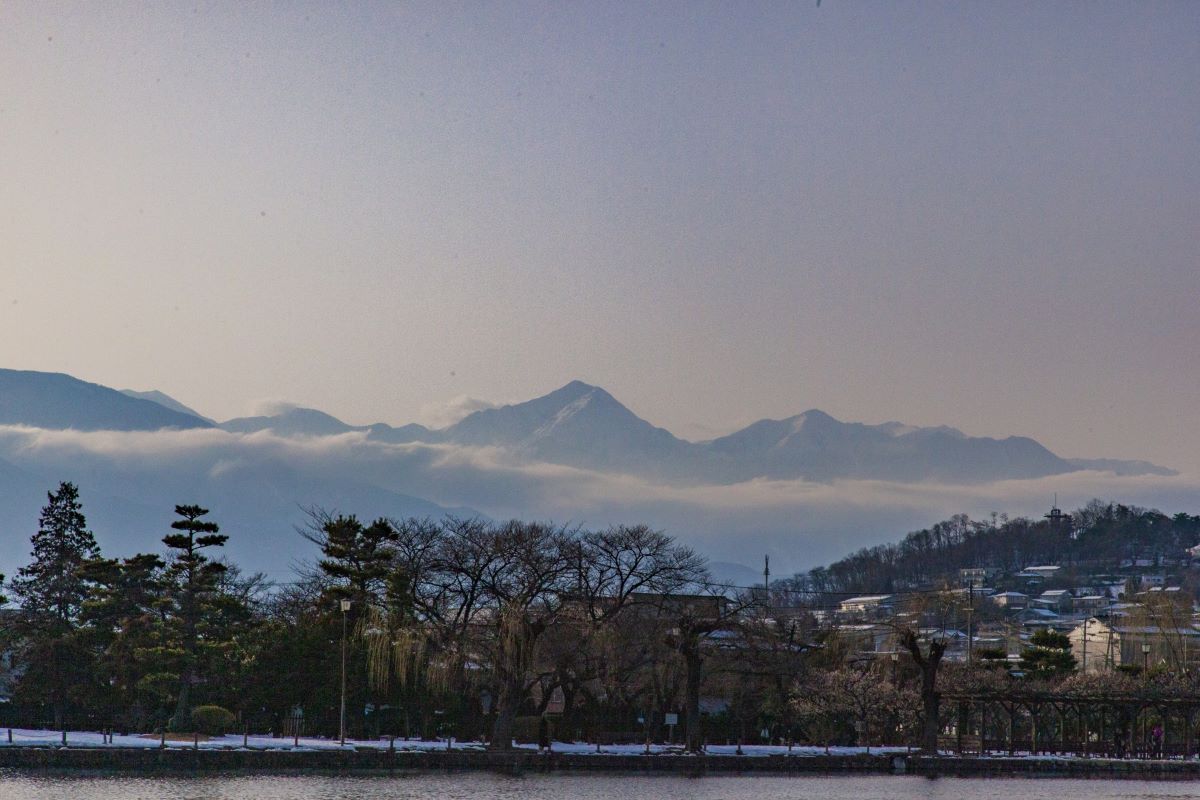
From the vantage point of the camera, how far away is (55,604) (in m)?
72.6

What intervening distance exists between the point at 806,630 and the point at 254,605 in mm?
36017

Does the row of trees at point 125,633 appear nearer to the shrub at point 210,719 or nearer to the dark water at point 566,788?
the shrub at point 210,719

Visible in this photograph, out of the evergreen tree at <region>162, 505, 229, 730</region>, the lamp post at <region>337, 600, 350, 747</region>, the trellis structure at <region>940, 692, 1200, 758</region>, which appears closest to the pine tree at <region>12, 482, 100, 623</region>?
the evergreen tree at <region>162, 505, 229, 730</region>

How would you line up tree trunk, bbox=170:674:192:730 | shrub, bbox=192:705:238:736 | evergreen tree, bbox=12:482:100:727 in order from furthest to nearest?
evergreen tree, bbox=12:482:100:727, tree trunk, bbox=170:674:192:730, shrub, bbox=192:705:238:736

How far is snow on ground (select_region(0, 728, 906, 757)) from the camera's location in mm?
57531

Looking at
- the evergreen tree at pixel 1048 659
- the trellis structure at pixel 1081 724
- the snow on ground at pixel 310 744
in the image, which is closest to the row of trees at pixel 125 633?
the snow on ground at pixel 310 744

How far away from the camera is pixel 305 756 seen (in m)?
57.6

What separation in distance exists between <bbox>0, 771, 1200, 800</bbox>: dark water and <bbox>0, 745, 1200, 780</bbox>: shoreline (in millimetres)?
2041

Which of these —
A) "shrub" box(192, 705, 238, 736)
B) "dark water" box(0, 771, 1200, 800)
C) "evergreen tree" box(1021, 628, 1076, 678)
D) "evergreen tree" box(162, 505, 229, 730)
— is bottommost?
"dark water" box(0, 771, 1200, 800)

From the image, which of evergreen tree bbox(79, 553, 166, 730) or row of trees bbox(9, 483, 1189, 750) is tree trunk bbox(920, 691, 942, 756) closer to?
row of trees bbox(9, 483, 1189, 750)

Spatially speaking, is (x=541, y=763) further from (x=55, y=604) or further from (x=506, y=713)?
(x=55, y=604)

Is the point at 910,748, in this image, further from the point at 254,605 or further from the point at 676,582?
the point at 254,605

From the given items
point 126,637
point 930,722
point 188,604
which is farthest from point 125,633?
point 930,722

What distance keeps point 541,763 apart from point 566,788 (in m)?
7.84
